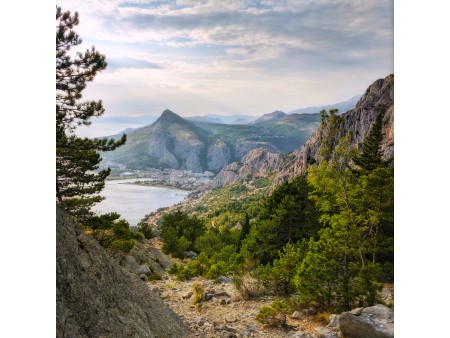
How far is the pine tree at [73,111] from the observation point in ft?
20.5

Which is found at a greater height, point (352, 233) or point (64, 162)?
point (64, 162)

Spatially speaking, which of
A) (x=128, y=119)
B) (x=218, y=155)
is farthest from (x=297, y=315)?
(x=128, y=119)

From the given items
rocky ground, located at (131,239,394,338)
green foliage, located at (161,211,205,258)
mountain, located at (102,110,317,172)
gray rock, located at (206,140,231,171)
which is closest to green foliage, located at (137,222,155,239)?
green foliage, located at (161,211,205,258)

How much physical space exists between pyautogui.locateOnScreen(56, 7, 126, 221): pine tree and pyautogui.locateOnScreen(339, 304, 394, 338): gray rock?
608cm

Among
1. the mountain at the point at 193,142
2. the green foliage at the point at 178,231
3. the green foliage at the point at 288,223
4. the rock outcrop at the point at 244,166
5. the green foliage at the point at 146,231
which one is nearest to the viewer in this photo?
the mountain at the point at 193,142

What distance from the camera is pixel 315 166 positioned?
757 cm

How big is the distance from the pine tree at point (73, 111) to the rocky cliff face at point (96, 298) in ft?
5.98

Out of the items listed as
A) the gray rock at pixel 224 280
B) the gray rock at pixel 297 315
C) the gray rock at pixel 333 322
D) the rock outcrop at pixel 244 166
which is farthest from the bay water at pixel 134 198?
the gray rock at pixel 224 280

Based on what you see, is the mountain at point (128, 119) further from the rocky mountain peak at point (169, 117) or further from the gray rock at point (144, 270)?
the gray rock at point (144, 270)
